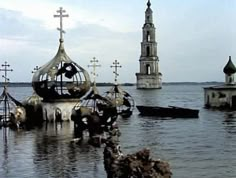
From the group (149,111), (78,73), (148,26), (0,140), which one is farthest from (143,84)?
(0,140)

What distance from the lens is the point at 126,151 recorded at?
27.3 m

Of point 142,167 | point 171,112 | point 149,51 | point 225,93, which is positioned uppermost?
point 149,51

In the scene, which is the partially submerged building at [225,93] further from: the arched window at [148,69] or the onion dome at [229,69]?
the arched window at [148,69]

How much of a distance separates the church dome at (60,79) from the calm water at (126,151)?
322 cm

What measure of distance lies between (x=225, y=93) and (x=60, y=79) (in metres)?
29.7

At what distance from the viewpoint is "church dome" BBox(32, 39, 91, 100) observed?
142 feet

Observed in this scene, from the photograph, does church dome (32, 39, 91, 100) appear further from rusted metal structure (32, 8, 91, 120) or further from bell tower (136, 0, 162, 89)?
bell tower (136, 0, 162, 89)

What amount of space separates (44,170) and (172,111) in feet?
110

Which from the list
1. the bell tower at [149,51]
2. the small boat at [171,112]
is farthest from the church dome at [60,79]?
the bell tower at [149,51]

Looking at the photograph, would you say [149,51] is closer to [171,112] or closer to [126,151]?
[171,112]

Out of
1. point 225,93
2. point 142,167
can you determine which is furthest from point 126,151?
point 225,93

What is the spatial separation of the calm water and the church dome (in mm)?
3224

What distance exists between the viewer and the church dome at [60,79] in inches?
1706

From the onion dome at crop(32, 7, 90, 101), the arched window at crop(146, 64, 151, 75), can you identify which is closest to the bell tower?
the arched window at crop(146, 64, 151, 75)
